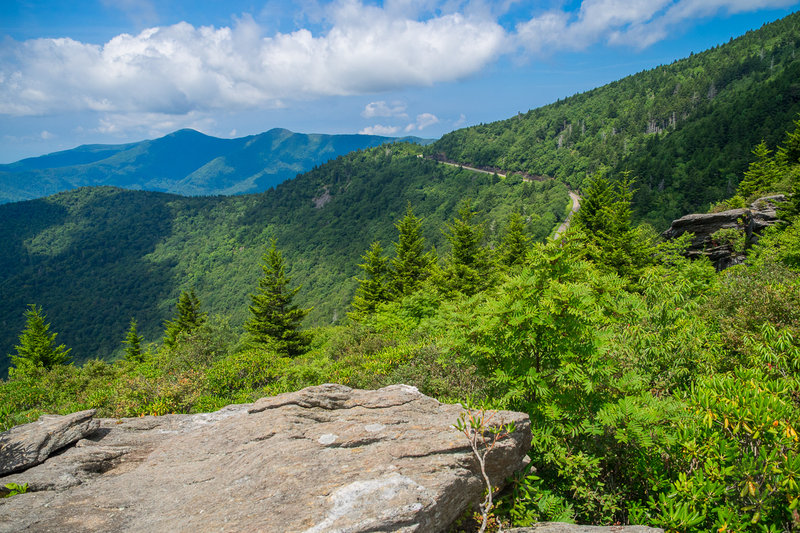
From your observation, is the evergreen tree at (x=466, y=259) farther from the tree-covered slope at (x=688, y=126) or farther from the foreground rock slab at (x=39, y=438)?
the tree-covered slope at (x=688, y=126)

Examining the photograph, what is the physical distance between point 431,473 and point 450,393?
175 inches

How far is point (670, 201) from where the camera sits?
83.1m

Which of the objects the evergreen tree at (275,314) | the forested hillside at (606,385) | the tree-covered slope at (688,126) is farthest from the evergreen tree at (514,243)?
the tree-covered slope at (688,126)

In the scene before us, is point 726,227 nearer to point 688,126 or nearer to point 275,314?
point 275,314

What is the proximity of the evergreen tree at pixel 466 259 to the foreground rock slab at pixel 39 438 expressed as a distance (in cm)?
2332

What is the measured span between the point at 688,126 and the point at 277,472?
143206mm

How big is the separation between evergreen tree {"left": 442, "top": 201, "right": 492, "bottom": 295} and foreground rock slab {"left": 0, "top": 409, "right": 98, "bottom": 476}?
23.3 meters

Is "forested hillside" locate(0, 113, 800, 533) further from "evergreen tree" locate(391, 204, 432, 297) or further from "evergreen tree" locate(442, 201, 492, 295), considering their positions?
"evergreen tree" locate(391, 204, 432, 297)

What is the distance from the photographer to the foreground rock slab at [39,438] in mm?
5234

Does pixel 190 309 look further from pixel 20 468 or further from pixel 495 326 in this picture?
pixel 495 326

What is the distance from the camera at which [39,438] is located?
5555 mm

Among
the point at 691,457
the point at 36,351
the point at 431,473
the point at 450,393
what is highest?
the point at 431,473

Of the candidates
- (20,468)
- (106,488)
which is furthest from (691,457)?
(20,468)

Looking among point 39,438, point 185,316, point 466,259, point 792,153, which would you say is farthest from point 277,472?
point 792,153
